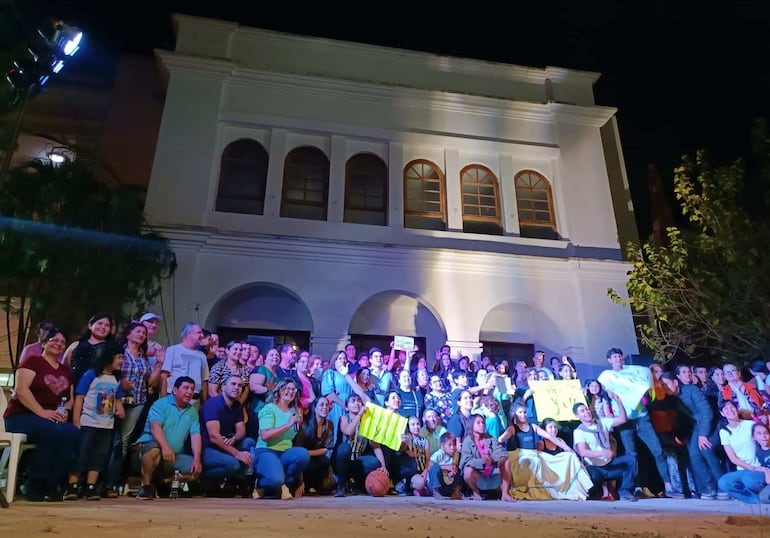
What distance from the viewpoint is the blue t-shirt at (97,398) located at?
469cm

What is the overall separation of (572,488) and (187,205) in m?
8.62

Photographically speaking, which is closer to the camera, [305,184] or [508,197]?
[305,184]

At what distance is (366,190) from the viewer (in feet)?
38.6

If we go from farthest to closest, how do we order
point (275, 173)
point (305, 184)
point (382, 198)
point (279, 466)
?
1. point (382, 198)
2. point (305, 184)
3. point (275, 173)
4. point (279, 466)

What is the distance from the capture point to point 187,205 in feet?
34.0

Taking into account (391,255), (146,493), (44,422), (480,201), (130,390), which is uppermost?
(480,201)

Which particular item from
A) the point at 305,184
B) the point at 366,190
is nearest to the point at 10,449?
the point at 305,184

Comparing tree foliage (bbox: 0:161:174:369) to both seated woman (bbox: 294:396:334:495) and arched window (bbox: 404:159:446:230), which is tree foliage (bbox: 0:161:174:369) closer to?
seated woman (bbox: 294:396:334:495)

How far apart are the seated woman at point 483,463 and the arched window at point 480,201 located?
6406 mm

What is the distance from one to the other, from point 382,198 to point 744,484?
8.36 m

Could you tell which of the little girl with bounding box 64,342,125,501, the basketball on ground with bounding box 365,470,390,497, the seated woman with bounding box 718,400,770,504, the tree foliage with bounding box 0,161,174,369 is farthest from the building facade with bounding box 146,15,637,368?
the little girl with bounding box 64,342,125,501

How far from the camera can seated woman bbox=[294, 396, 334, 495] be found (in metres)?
5.88

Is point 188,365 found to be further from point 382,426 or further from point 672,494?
point 672,494

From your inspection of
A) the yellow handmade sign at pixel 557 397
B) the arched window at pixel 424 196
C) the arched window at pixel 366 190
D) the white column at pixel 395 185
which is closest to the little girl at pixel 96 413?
the yellow handmade sign at pixel 557 397
